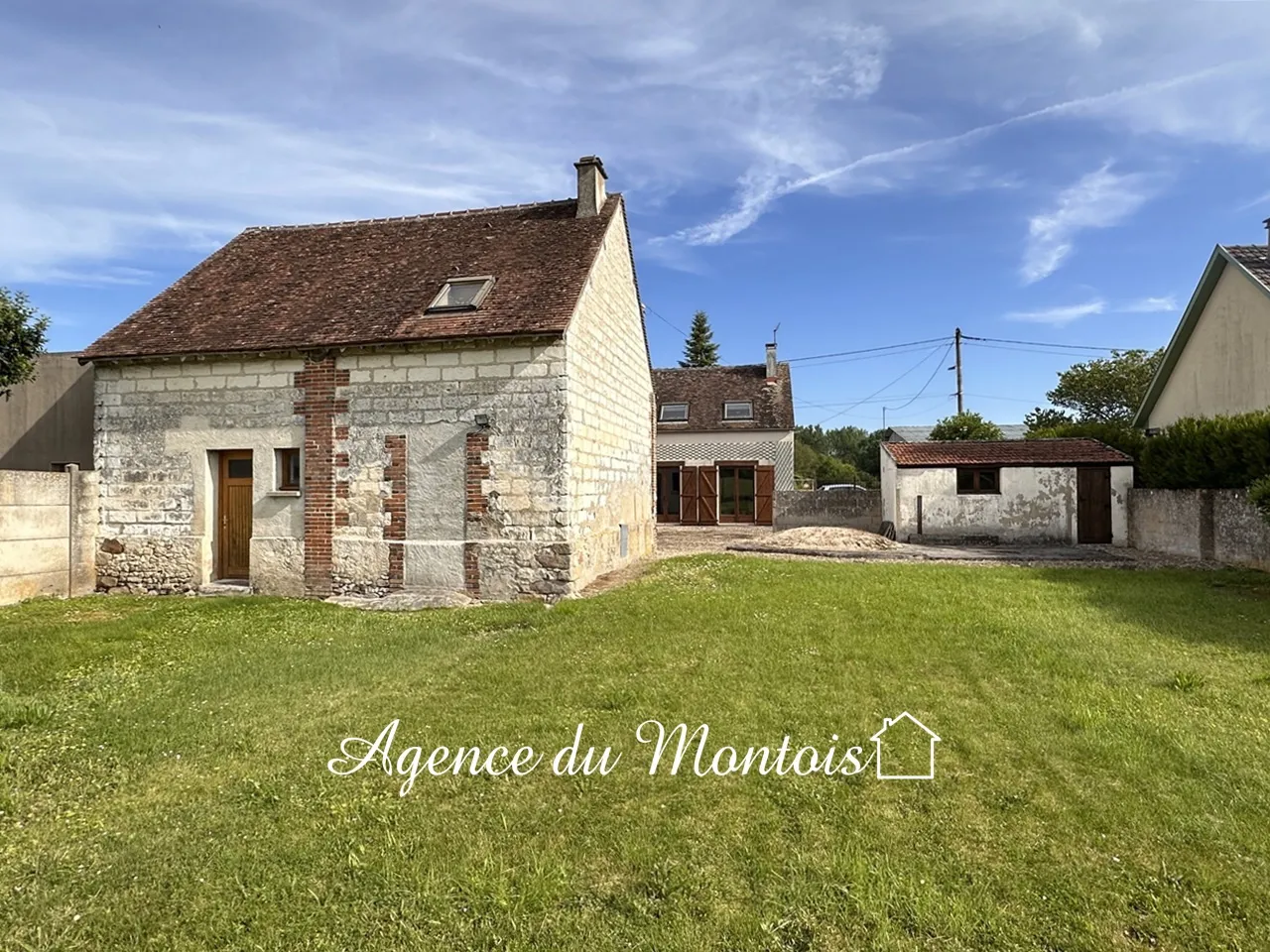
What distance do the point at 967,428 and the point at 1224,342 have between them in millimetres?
11754

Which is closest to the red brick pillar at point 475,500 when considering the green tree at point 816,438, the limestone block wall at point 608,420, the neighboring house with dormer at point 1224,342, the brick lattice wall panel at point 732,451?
the limestone block wall at point 608,420

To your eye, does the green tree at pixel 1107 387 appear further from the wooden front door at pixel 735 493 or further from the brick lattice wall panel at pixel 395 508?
the brick lattice wall panel at pixel 395 508

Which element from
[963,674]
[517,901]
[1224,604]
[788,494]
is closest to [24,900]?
[517,901]

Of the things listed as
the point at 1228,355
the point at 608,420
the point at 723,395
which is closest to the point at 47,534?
the point at 608,420

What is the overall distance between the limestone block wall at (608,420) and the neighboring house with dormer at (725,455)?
11.5 metres

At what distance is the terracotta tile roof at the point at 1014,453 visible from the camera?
61.9ft

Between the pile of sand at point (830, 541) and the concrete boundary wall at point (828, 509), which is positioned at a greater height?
the concrete boundary wall at point (828, 509)

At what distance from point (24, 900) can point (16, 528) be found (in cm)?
1010

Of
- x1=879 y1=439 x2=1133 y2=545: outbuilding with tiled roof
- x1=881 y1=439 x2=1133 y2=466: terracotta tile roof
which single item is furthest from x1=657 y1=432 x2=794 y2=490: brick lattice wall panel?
x1=879 y1=439 x2=1133 y2=545: outbuilding with tiled roof

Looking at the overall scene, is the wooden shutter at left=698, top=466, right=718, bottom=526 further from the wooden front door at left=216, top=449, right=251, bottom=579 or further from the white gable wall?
the wooden front door at left=216, top=449, right=251, bottom=579

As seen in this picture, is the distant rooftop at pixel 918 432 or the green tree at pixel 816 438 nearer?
the distant rooftop at pixel 918 432

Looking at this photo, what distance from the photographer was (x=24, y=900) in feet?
9.87

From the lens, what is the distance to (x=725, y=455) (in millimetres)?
28359

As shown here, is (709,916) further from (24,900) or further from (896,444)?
(896,444)
